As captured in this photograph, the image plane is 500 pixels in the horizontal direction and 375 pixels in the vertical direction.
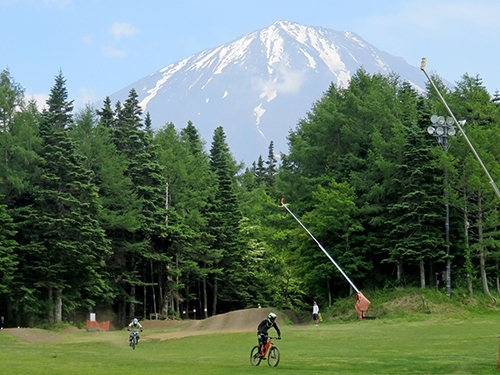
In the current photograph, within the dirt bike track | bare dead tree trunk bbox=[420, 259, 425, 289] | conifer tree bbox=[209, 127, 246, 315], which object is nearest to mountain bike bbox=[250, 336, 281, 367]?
the dirt bike track

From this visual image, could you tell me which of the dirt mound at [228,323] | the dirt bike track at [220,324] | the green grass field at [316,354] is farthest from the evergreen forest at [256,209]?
the green grass field at [316,354]

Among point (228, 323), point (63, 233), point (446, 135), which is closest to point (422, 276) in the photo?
point (446, 135)

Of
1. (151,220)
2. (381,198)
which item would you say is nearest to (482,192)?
(381,198)

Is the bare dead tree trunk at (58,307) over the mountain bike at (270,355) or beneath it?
over

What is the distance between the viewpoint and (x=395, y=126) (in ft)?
189

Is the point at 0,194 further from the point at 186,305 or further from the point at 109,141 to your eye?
the point at 186,305

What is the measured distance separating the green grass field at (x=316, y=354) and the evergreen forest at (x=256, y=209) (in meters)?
10.0

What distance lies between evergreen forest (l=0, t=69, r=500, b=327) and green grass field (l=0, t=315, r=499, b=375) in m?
10.0

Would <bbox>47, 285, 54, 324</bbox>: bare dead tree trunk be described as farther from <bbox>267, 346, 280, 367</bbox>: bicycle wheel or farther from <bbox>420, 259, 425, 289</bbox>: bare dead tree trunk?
<bbox>267, 346, 280, 367</bbox>: bicycle wheel

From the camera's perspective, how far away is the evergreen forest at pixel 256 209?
50.1 meters

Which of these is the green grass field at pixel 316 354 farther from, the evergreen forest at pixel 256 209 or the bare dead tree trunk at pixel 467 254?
the evergreen forest at pixel 256 209

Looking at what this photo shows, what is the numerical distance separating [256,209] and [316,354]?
2015 inches

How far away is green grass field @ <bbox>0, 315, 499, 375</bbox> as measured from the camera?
20062 mm

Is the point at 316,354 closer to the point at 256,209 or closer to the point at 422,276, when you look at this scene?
the point at 422,276
